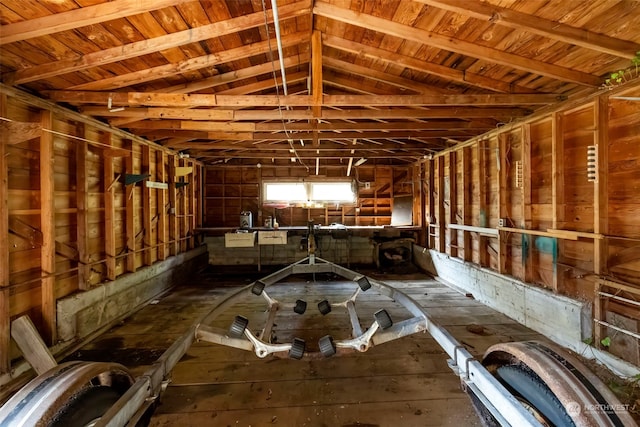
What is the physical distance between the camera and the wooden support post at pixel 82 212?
3.27 metres

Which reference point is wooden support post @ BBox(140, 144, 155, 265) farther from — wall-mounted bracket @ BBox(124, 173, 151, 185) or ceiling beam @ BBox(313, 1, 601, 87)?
ceiling beam @ BBox(313, 1, 601, 87)

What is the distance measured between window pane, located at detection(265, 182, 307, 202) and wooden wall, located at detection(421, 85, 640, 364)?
4327 mm

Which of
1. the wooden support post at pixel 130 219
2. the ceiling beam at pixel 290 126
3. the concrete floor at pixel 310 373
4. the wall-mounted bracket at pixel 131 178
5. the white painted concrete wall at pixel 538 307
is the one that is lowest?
the concrete floor at pixel 310 373

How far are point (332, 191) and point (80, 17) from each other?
243 inches

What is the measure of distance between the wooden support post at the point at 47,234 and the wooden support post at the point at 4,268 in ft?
1.12

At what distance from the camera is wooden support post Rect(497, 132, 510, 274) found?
394cm

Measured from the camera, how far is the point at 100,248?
3646 mm

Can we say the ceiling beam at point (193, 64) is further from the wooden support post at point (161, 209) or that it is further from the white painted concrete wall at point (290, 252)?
the white painted concrete wall at point (290, 252)

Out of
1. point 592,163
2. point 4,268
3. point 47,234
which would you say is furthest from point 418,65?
point 4,268

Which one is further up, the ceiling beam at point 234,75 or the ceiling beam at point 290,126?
the ceiling beam at point 234,75

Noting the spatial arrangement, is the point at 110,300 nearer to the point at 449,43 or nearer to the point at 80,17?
the point at 80,17

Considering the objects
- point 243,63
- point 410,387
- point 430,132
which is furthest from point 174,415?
point 430,132

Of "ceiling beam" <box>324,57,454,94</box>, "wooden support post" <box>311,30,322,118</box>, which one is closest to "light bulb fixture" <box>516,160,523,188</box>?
"ceiling beam" <box>324,57,454,94</box>

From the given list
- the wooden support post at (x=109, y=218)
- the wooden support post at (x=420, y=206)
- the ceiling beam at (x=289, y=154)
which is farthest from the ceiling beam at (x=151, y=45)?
the wooden support post at (x=420, y=206)
